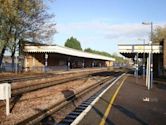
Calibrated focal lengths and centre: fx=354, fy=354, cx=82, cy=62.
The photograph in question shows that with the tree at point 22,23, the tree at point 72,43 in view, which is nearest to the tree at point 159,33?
the tree at point 22,23

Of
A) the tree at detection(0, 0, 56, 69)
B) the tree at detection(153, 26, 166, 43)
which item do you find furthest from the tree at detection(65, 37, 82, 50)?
the tree at detection(0, 0, 56, 69)

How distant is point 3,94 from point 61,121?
2521 millimetres

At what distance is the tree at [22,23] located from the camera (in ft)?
161

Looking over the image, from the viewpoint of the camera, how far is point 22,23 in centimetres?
5494

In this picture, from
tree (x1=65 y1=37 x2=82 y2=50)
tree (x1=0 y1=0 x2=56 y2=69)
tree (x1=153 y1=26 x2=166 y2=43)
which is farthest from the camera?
tree (x1=65 y1=37 x2=82 y2=50)

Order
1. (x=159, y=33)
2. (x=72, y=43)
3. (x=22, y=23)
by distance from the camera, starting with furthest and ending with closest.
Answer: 1. (x=72, y=43)
2. (x=159, y=33)
3. (x=22, y=23)

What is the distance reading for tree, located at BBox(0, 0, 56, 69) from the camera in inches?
1933

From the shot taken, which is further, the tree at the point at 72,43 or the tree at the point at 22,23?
the tree at the point at 72,43

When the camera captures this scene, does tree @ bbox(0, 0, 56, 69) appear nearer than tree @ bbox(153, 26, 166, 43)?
Yes

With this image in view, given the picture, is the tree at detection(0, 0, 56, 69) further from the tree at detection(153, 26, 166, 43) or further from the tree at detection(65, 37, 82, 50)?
the tree at detection(65, 37, 82, 50)

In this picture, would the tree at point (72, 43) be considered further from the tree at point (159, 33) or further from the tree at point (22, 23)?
the tree at point (22, 23)

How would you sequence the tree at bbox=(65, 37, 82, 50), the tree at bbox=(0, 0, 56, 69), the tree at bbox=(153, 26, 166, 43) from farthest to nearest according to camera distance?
1. the tree at bbox=(65, 37, 82, 50)
2. the tree at bbox=(153, 26, 166, 43)
3. the tree at bbox=(0, 0, 56, 69)

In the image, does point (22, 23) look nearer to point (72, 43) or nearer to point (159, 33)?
point (159, 33)

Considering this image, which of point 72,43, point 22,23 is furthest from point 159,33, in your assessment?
point 72,43
